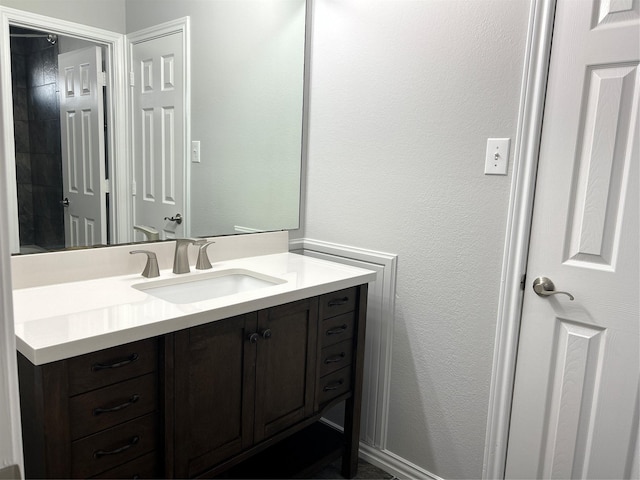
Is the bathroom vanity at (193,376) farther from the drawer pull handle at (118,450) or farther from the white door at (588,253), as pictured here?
the white door at (588,253)

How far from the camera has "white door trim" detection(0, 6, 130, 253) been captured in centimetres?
133

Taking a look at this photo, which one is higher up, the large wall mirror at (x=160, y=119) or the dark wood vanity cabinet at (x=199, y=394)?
the large wall mirror at (x=160, y=119)

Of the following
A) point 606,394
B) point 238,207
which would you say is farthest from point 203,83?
point 606,394

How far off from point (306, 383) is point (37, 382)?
0.86 meters

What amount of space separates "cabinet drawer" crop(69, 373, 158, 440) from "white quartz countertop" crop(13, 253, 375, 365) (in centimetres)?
12

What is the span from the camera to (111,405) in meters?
1.14

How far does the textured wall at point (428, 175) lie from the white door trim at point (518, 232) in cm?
4

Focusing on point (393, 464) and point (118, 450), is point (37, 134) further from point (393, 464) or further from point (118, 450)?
point (393, 464)

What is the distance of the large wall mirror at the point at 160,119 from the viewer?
1.38 m

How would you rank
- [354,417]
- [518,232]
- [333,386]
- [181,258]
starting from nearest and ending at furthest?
[518,232]
[181,258]
[333,386]
[354,417]

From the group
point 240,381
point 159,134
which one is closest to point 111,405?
point 240,381

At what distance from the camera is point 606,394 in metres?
1.43

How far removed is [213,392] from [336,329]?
54 centimetres

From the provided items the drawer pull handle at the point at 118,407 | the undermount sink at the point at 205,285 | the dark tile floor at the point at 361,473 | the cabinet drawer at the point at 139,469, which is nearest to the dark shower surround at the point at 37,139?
the undermount sink at the point at 205,285
